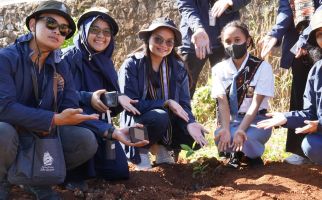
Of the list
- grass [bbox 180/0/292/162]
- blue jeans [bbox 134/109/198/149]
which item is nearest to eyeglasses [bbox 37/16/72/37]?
blue jeans [bbox 134/109/198/149]

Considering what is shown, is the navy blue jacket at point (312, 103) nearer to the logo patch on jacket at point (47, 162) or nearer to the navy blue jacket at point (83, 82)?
the navy blue jacket at point (83, 82)

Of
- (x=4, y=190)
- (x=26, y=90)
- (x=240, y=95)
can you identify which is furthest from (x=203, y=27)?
(x=4, y=190)

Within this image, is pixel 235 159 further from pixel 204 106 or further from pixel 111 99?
pixel 204 106

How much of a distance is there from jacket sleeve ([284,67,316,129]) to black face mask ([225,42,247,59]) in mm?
596

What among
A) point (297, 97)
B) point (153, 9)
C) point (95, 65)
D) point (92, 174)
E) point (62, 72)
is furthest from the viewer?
point (153, 9)

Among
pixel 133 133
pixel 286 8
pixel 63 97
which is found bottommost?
pixel 133 133

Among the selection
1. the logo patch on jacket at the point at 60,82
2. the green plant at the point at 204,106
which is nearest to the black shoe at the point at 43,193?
the logo patch on jacket at the point at 60,82

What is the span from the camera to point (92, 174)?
3658 millimetres

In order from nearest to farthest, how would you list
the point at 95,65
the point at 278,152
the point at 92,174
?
the point at 92,174 < the point at 95,65 < the point at 278,152

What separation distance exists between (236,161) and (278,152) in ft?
1.93

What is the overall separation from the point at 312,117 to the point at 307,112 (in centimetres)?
5

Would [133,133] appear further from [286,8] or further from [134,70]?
[286,8]

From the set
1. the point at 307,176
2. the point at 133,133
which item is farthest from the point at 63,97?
the point at 307,176

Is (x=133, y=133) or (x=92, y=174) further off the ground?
(x=133, y=133)
